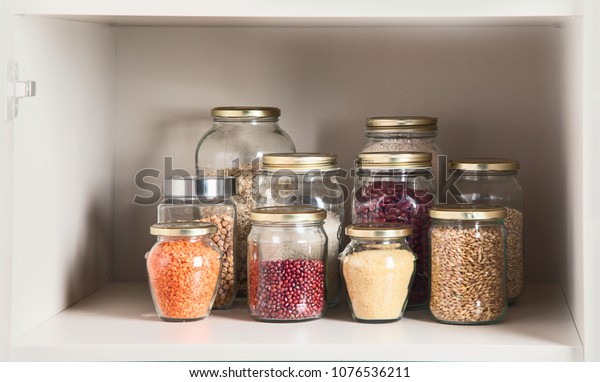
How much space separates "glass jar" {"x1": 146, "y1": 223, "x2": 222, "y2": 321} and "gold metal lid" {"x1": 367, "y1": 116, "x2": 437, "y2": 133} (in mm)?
314

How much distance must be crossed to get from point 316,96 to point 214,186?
1.06 feet

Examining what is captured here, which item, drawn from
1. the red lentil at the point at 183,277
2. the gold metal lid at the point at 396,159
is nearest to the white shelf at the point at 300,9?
the gold metal lid at the point at 396,159

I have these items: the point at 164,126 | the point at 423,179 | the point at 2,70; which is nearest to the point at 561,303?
the point at 423,179

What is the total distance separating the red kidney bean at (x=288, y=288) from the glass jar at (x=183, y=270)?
0.07 m

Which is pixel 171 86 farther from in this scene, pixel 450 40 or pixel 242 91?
pixel 450 40

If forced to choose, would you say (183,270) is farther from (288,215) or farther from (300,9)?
(300,9)

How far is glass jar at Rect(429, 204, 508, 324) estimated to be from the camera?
3.92ft

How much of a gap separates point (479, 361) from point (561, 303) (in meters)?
0.31

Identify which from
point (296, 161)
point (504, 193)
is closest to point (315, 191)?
point (296, 161)

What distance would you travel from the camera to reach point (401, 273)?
3.95 ft

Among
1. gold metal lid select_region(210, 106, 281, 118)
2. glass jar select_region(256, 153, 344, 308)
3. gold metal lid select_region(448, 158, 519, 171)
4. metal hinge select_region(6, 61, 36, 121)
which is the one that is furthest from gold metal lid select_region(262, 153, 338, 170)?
metal hinge select_region(6, 61, 36, 121)

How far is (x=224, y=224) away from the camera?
4.31 feet

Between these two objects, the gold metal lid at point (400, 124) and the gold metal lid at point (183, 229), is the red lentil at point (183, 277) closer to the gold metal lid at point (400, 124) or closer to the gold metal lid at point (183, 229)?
the gold metal lid at point (183, 229)

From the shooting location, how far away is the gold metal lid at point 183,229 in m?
1.22
